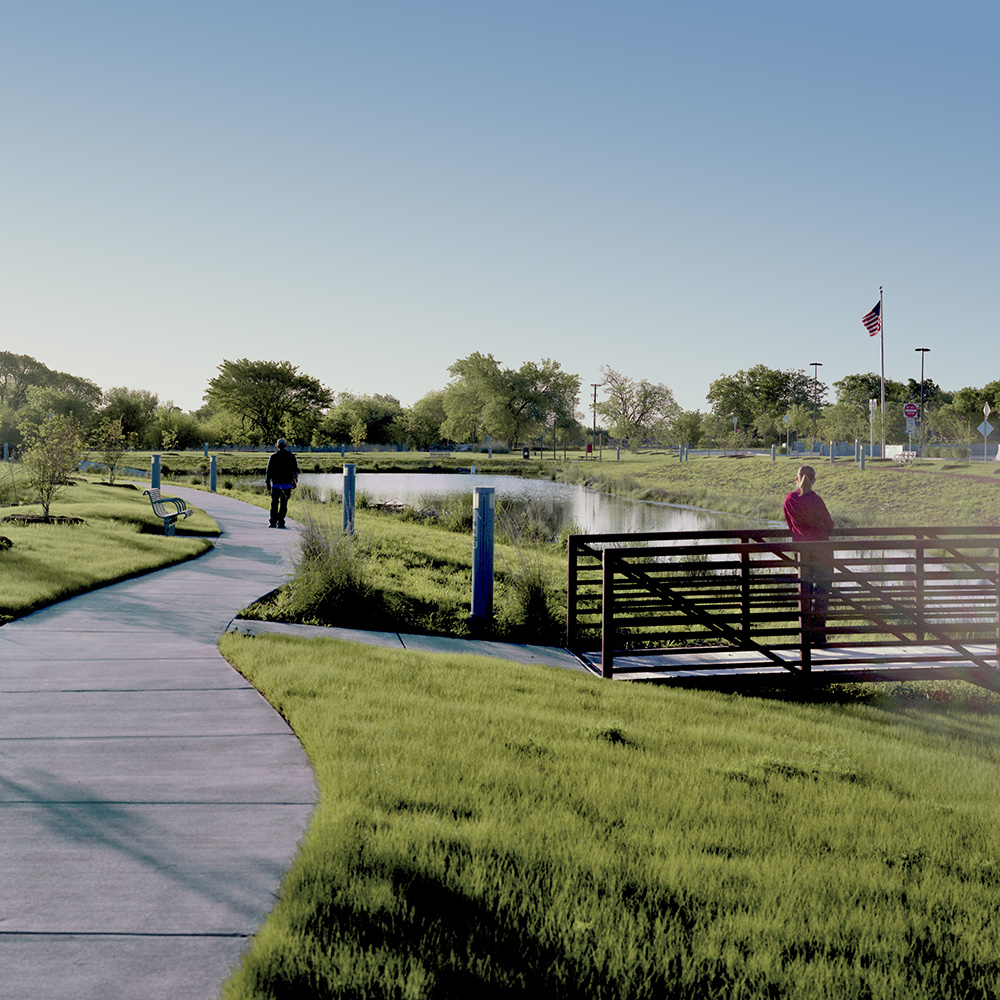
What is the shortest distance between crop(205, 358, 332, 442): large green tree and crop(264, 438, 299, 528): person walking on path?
288ft

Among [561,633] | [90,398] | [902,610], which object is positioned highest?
[90,398]

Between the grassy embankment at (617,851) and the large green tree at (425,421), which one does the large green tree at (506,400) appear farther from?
the grassy embankment at (617,851)

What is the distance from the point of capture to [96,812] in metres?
4.20

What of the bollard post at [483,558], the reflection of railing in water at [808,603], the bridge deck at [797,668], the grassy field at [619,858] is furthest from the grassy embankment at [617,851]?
the bollard post at [483,558]

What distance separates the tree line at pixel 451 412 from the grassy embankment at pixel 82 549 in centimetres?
6407

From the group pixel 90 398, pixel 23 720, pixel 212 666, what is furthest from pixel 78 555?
pixel 90 398

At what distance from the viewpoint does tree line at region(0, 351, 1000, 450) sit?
89.4 metres

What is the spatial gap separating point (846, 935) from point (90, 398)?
115 m

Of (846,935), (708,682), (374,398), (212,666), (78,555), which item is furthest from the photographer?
(374,398)

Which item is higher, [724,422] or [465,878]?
[724,422]

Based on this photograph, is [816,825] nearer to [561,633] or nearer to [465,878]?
[465,878]

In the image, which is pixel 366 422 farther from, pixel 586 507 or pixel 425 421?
pixel 586 507

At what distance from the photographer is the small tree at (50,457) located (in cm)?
1708

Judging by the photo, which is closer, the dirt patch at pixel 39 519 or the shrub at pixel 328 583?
the shrub at pixel 328 583
